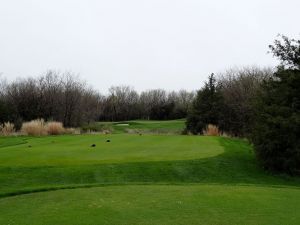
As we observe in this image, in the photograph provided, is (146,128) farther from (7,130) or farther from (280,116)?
(280,116)

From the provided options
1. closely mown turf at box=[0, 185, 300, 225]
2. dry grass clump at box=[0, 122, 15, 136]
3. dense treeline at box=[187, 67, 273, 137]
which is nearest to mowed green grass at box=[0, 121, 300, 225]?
closely mown turf at box=[0, 185, 300, 225]

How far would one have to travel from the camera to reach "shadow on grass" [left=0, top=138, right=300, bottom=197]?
15.6 meters

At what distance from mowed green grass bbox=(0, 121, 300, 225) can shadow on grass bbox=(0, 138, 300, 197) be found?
1.5 inches

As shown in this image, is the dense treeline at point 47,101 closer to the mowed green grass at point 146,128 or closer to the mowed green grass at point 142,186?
the mowed green grass at point 146,128

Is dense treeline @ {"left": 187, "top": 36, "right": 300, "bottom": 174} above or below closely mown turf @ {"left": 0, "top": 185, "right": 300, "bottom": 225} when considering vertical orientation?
above

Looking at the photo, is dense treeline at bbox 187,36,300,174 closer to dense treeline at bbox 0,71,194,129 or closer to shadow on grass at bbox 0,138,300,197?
shadow on grass at bbox 0,138,300,197

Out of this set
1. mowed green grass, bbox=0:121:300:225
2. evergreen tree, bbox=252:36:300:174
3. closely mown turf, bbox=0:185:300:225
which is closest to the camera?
closely mown turf, bbox=0:185:300:225

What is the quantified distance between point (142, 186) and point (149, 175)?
407 centimetres

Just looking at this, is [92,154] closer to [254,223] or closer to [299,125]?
[299,125]

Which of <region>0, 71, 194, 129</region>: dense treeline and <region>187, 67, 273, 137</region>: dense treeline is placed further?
<region>0, 71, 194, 129</region>: dense treeline

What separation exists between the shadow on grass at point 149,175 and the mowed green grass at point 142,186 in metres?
0.04

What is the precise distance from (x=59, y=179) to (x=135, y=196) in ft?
19.9

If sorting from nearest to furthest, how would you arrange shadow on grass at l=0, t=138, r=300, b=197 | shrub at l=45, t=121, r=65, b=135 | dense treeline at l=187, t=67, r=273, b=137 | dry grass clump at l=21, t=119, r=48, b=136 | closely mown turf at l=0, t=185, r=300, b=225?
1. closely mown turf at l=0, t=185, r=300, b=225
2. shadow on grass at l=0, t=138, r=300, b=197
3. dry grass clump at l=21, t=119, r=48, b=136
4. shrub at l=45, t=121, r=65, b=135
5. dense treeline at l=187, t=67, r=273, b=137

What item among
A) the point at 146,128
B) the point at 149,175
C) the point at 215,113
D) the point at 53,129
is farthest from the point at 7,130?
the point at 146,128
